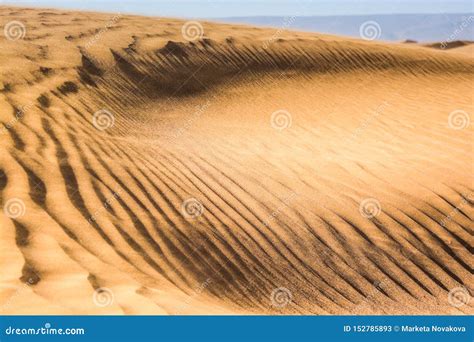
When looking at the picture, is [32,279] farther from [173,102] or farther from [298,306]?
[173,102]

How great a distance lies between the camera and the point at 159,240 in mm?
4969

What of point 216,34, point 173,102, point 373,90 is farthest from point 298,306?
point 216,34

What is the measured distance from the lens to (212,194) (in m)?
6.21

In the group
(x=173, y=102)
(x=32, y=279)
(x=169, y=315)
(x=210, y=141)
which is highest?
(x=173, y=102)

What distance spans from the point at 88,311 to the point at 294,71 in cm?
1192

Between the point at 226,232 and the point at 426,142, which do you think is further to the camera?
the point at 426,142

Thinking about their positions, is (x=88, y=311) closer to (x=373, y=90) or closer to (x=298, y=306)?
(x=298, y=306)

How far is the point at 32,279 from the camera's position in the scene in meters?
3.55

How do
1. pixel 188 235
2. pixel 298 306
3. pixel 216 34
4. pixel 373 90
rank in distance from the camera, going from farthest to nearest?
pixel 216 34 → pixel 373 90 → pixel 188 235 → pixel 298 306

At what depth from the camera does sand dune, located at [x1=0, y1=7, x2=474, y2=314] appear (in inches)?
168

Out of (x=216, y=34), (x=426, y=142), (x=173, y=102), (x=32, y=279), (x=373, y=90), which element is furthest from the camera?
(x=216, y=34)

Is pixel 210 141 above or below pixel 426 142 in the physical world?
below

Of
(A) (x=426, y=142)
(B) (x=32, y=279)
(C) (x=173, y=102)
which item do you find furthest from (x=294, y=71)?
(B) (x=32, y=279)

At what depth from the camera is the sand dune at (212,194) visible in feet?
14.0
